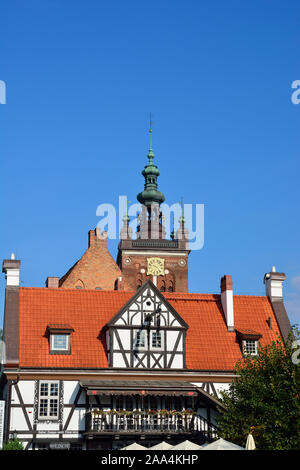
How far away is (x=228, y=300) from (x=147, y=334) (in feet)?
20.6

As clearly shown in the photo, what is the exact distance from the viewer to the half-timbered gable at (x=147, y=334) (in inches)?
1687

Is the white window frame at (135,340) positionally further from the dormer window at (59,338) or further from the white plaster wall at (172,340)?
the dormer window at (59,338)

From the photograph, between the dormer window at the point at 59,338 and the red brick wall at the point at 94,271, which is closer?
the dormer window at the point at 59,338

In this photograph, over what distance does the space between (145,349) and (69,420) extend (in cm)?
579

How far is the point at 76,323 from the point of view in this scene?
44.3 metres

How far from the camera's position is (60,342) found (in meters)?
42.8

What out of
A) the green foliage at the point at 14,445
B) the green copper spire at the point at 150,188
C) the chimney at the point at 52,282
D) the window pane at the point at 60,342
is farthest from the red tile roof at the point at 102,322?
the green copper spire at the point at 150,188

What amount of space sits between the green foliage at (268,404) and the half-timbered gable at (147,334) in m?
5.49

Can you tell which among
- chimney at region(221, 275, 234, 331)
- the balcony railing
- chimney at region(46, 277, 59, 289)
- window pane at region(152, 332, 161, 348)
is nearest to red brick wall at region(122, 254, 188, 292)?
chimney at region(46, 277, 59, 289)

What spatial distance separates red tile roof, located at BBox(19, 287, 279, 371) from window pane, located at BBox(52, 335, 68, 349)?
16.4 inches

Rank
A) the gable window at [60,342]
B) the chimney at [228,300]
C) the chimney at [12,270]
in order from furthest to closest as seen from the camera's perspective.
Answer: the chimney at [228,300], the chimney at [12,270], the gable window at [60,342]

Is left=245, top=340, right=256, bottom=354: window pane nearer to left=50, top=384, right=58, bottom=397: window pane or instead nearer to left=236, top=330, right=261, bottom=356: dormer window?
left=236, top=330, right=261, bottom=356: dormer window

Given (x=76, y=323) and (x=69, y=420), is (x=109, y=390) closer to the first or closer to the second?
(x=69, y=420)
